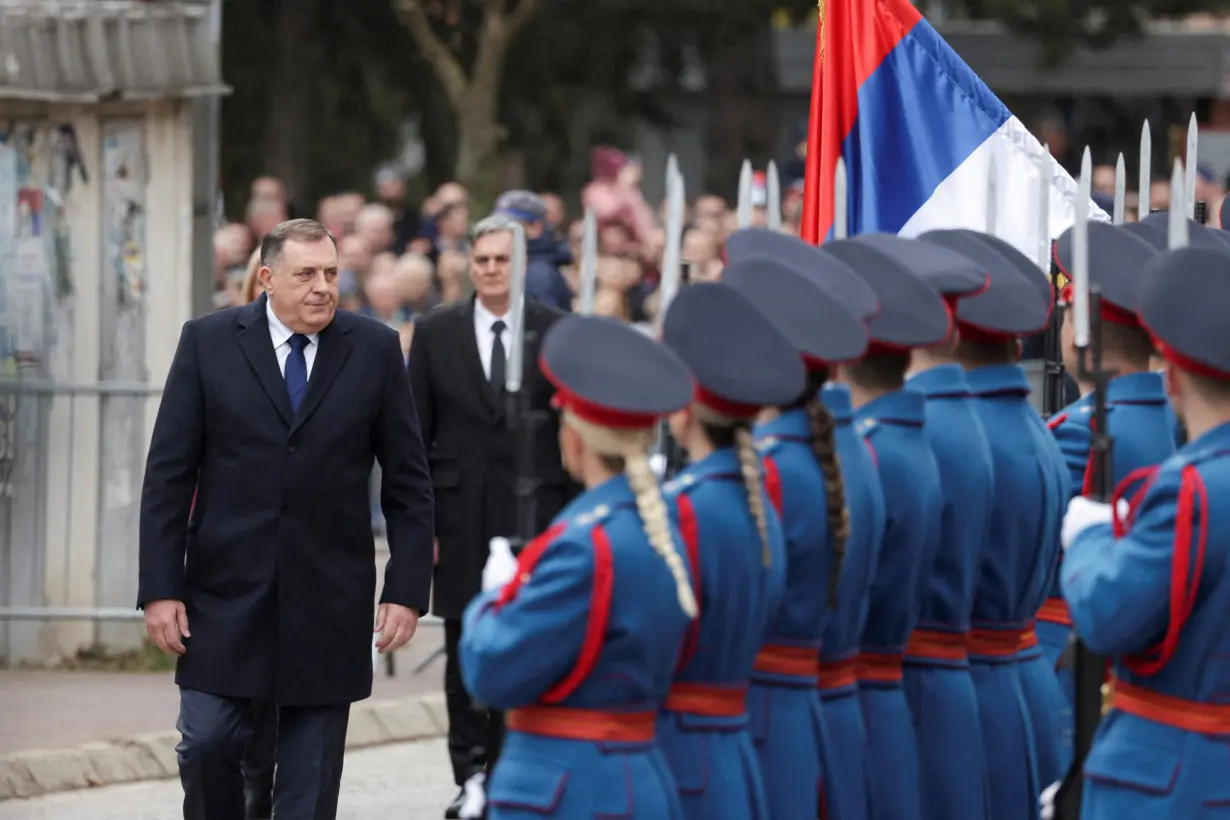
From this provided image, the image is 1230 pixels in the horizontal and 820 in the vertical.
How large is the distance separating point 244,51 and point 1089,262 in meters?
14.9

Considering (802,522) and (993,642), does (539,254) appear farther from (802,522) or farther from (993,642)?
(802,522)

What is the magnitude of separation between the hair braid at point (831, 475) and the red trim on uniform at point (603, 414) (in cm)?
81

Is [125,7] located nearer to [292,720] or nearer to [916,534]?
[292,720]

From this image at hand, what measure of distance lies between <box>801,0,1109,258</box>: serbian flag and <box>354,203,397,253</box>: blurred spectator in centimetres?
605

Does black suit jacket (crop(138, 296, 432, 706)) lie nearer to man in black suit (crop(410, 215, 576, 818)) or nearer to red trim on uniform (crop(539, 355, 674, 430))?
man in black suit (crop(410, 215, 576, 818))

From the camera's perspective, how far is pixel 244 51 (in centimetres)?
2059

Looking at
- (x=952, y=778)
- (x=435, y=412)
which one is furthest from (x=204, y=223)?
(x=952, y=778)

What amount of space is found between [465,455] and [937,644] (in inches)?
104

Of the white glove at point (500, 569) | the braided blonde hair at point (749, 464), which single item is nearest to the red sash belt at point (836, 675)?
the braided blonde hair at point (749, 464)

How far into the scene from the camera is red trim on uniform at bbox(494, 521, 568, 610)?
16.5 feet

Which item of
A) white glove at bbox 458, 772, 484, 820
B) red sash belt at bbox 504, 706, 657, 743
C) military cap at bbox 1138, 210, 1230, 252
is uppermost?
military cap at bbox 1138, 210, 1230, 252

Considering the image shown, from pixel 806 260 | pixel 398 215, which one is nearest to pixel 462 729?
pixel 806 260

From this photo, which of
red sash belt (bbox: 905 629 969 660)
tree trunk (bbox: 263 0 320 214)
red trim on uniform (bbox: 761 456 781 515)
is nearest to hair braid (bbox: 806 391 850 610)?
red trim on uniform (bbox: 761 456 781 515)

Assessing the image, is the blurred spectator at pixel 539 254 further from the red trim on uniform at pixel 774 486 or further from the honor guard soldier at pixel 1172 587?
the honor guard soldier at pixel 1172 587
